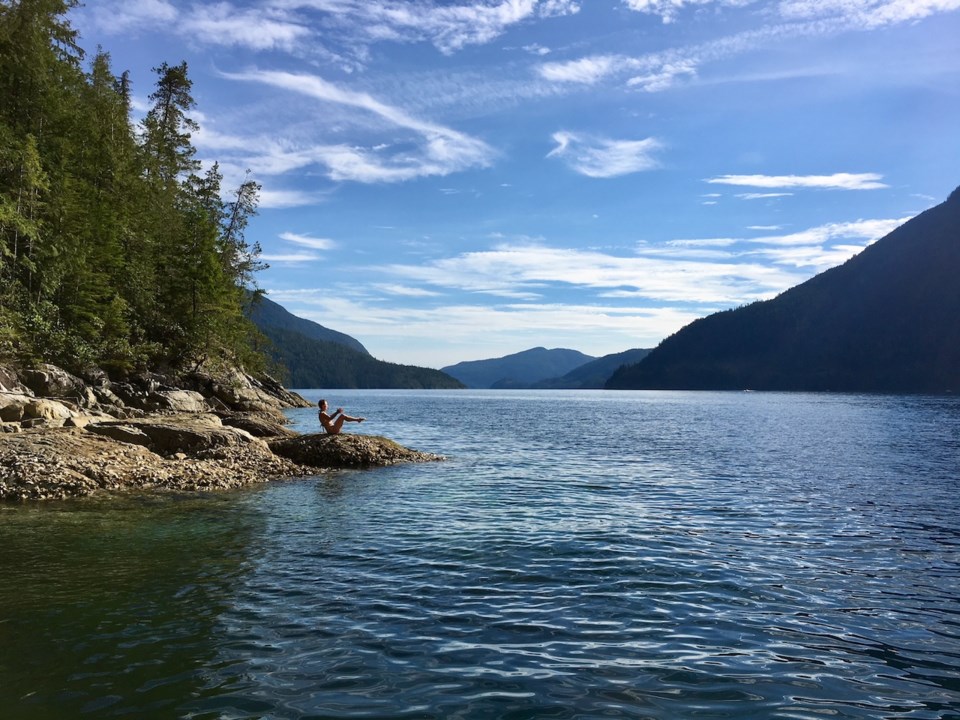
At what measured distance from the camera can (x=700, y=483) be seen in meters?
26.2

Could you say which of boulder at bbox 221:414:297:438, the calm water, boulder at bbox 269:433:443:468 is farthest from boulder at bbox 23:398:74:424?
the calm water

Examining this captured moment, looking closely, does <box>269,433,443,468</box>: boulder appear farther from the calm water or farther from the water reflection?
the water reflection

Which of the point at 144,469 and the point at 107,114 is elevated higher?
the point at 107,114

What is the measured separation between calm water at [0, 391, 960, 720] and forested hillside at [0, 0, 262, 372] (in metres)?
21.3

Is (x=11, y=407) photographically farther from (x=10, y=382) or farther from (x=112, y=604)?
(x=112, y=604)

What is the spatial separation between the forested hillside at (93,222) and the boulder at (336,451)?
1450 centimetres

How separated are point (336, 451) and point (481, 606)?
2073cm

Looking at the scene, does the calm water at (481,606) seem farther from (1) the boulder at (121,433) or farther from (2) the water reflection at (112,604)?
(1) the boulder at (121,433)

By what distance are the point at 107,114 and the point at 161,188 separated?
8681 millimetres

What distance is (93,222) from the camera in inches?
1540

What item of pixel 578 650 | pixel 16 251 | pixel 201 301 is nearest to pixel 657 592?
pixel 578 650

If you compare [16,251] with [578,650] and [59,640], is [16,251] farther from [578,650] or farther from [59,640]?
[578,650]

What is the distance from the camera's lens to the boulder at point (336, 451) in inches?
1176

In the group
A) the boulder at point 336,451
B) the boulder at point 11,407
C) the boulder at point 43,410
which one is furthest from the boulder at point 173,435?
the boulder at point 11,407
